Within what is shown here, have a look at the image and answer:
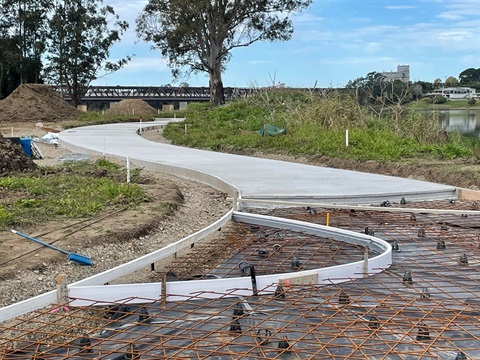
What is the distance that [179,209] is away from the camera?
7.81m

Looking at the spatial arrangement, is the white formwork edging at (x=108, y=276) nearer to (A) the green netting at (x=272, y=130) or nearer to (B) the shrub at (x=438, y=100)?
(A) the green netting at (x=272, y=130)

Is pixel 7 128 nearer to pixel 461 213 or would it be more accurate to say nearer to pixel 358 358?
pixel 461 213

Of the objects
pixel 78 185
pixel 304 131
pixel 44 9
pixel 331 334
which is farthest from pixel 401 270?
pixel 44 9

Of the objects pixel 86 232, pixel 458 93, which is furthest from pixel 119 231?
pixel 458 93

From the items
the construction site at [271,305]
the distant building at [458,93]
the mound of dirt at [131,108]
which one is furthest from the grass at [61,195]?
the mound of dirt at [131,108]

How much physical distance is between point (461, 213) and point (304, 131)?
8747 millimetres

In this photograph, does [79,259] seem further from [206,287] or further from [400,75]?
[400,75]

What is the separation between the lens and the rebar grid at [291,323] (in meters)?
3.30

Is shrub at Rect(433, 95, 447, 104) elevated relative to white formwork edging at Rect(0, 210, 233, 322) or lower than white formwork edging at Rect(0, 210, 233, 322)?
elevated

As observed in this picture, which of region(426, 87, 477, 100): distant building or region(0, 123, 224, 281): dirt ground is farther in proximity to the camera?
region(426, 87, 477, 100): distant building

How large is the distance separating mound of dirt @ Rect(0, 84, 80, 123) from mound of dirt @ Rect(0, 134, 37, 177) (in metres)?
18.2

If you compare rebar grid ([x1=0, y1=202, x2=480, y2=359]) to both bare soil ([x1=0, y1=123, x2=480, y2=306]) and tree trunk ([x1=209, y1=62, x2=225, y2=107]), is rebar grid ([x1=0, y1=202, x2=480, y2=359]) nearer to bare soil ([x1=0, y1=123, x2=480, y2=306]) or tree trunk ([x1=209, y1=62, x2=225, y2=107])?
bare soil ([x1=0, y1=123, x2=480, y2=306])

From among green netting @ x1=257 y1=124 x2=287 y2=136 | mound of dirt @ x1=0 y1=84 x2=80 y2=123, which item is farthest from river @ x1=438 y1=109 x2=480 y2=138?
mound of dirt @ x1=0 y1=84 x2=80 y2=123

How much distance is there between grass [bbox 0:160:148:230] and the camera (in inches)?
263
